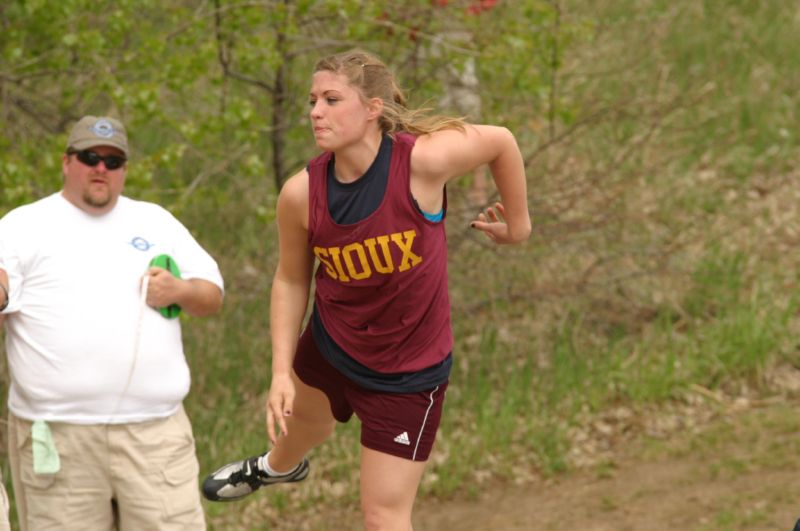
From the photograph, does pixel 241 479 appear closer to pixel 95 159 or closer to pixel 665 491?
pixel 95 159

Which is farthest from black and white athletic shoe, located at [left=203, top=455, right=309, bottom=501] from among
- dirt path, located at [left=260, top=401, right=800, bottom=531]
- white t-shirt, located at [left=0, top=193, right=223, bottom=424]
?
dirt path, located at [left=260, top=401, right=800, bottom=531]

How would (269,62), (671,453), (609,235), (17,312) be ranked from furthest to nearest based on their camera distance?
(609,235), (671,453), (269,62), (17,312)

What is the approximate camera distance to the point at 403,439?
13.2ft

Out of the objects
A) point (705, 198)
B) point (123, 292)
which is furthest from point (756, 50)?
point (123, 292)

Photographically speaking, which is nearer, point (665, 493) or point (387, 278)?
point (387, 278)

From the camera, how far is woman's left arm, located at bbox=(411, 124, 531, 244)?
3.86 metres

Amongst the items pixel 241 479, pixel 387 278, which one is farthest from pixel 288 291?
pixel 241 479

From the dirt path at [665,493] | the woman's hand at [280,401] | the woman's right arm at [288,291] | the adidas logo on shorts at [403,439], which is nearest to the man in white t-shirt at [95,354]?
the woman's right arm at [288,291]

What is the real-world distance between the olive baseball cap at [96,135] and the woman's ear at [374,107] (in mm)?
1039

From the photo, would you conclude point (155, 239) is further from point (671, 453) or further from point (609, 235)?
point (609, 235)

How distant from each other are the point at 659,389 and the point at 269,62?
317 cm

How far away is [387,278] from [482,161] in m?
0.49

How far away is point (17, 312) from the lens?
13.8 feet

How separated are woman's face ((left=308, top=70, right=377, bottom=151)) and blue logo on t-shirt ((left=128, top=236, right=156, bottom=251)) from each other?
0.94 meters
